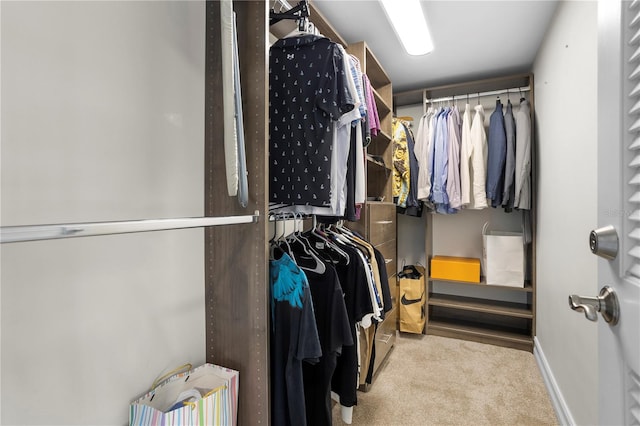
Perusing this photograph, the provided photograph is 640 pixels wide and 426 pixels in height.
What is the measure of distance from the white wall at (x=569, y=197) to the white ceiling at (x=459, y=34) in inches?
6.6

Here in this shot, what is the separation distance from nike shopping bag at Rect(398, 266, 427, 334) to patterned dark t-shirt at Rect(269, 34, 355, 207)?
1850mm

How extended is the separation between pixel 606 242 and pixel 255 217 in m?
0.96

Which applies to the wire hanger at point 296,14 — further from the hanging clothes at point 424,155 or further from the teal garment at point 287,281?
the hanging clothes at point 424,155

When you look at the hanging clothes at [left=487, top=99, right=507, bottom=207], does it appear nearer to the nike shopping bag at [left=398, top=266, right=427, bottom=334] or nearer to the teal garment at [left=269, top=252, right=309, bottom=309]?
the nike shopping bag at [left=398, top=266, right=427, bottom=334]

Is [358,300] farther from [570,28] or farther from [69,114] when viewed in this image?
[570,28]

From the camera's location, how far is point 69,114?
861 mm

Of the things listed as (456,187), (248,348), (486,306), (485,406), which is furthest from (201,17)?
(486,306)

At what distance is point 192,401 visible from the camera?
1.00m

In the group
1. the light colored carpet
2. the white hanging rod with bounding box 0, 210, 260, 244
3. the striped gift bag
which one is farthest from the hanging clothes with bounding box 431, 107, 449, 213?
the white hanging rod with bounding box 0, 210, 260, 244

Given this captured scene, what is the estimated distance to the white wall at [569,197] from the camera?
1.34m

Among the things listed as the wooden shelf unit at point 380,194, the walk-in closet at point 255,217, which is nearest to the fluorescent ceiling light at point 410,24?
the walk-in closet at point 255,217

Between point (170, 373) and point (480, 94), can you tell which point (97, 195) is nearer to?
point (170, 373)

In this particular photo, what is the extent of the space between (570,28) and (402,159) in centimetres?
134

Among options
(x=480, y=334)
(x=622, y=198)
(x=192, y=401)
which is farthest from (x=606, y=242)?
(x=480, y=334)
